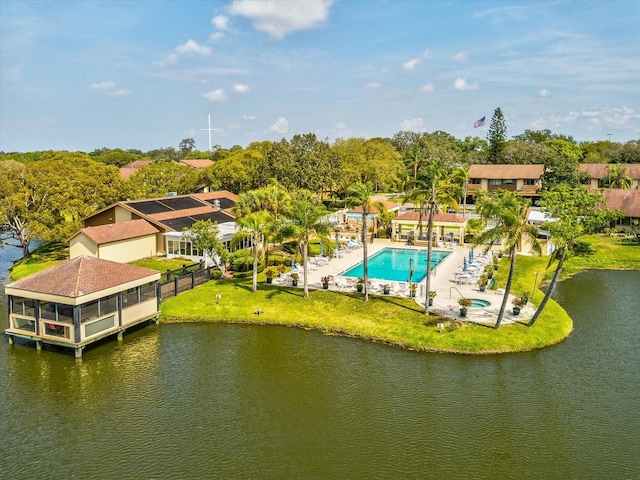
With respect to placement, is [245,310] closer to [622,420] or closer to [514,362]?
[514,362]

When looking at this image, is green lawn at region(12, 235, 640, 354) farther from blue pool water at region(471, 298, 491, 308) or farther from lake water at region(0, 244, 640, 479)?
blue pool water at region(471, 298, 491, 308)

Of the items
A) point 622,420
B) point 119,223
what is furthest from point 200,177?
point 622,420

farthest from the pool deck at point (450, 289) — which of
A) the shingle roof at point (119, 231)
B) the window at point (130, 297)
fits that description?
the shingle roof at point (119, 231)

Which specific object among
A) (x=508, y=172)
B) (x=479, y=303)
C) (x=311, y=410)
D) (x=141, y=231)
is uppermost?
(x=508, y=172)

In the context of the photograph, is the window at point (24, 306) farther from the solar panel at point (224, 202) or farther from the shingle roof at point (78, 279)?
the solar panel at point (224, 202)

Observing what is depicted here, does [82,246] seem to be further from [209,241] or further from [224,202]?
[224,202]

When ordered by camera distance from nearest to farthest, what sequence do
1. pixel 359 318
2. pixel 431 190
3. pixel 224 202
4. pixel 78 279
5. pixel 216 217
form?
pixel 78 279 → pixel 431 190 → pixel 359 318 → pixel 216 217 → pixel 224 202

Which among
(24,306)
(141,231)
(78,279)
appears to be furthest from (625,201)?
(24,306)
